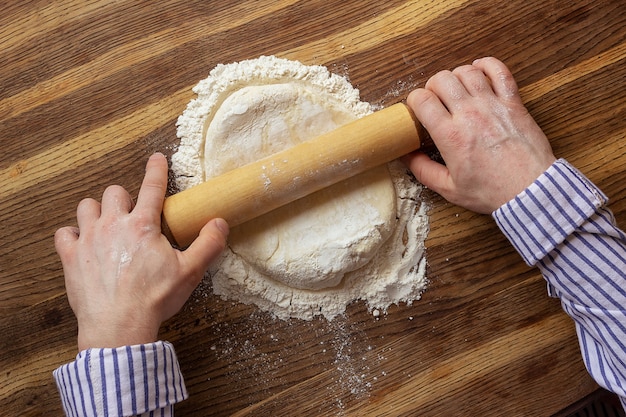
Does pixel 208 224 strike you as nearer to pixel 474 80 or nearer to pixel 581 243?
pixel 474 80

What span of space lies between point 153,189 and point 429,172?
0.56 metres

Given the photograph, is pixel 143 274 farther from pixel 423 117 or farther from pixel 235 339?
pixel 423 117

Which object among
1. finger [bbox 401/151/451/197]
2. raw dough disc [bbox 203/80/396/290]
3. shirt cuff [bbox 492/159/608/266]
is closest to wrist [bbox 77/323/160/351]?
raw dough disc [bbox 203/80/396/290]

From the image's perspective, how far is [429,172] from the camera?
3.58 feet

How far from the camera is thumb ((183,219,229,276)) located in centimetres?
99

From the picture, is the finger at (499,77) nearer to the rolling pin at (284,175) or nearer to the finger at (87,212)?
the rolling pin at (284,175)

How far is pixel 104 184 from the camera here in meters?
1.13

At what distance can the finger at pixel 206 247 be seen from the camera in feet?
3.23

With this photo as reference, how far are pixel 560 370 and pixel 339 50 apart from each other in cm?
85

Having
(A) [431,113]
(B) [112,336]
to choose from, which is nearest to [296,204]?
(A) [431,113]

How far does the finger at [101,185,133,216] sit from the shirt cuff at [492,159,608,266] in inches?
29.3

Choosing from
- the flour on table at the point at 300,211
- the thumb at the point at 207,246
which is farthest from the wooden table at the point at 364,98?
the thumb at the point at 207,246

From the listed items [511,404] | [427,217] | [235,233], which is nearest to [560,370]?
[511,404]

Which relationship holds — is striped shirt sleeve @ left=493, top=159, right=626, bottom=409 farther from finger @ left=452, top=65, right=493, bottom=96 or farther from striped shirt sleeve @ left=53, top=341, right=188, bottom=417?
striped shirt sleeve @ left=53, top=341, right=188, bottom=417
